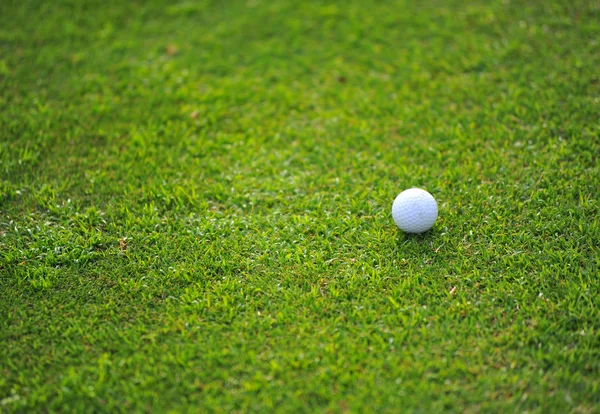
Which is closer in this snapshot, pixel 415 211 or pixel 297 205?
pixel 415 211

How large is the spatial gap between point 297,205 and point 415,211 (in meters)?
1.00

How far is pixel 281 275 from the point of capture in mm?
3738

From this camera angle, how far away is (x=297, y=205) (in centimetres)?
432

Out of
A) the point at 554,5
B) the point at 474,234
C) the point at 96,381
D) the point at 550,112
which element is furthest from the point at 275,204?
the point at 554,5

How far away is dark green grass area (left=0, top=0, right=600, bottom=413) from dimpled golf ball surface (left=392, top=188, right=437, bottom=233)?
0.14 m

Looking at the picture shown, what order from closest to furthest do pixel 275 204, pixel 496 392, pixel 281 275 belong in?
1. pixel 496 392
2. pixel 281 275
3. pixel 275 204

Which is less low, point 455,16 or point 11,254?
point 455,16

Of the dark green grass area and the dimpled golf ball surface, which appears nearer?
the dark green grass area

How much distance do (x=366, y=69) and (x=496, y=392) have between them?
156 inches

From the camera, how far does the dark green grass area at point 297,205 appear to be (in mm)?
3092

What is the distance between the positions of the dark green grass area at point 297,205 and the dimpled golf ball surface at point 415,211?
0.14 meters

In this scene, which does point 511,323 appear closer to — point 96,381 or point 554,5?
point 96,381

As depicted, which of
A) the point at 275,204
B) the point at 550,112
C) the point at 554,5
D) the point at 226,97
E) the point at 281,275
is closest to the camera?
the point at 281,275

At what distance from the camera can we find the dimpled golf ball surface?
150 inches
